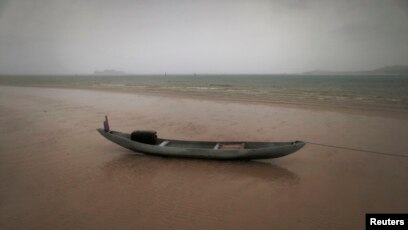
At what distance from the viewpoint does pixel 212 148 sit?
8.79 m

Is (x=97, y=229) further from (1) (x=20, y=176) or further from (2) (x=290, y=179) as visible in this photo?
(2) (x=290, y=179)

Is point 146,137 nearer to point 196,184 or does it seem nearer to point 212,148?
point 212,148

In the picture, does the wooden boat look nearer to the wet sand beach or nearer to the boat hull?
the boat hull

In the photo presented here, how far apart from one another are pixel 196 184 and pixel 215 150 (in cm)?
160

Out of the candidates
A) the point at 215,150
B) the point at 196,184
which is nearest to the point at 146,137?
the point at 215,150

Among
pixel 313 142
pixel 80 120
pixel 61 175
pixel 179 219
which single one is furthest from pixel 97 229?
pixel 80 120

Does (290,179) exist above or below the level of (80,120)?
below

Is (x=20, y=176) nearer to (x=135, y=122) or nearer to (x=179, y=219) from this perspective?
(x=179, y=219)

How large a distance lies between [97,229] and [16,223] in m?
1.80

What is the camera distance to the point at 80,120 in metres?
15.4

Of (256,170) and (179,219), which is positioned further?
(256,170)

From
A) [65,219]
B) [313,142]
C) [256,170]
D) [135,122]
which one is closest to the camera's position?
[65,219]

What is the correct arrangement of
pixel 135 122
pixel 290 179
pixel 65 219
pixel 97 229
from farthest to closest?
pixel 135 122, pixel 290 179, pixel 65 219, pixel 97 229

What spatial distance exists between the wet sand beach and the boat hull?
0.29 m
